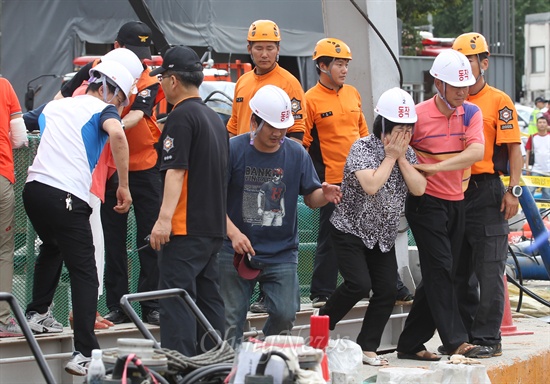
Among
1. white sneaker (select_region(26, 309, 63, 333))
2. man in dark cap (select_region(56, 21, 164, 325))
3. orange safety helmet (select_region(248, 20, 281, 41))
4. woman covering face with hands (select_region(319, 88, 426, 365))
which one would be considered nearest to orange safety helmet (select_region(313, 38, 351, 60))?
orange safety helmet (select_region(248, 20, 281, 41))

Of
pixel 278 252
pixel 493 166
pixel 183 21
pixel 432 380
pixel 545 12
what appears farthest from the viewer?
pixel 545 12

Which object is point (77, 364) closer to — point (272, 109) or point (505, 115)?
point (272, 109)

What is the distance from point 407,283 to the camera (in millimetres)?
9492

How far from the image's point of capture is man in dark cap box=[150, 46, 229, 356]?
6582 millimetres

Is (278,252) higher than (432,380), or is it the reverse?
(278,252)

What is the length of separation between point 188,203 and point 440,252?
2.16 meters

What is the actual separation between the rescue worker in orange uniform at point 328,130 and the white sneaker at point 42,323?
7.70 feet

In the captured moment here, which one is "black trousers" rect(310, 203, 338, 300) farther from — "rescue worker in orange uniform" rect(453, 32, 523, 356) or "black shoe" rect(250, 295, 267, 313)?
"rescue worker in orange uniform" rect(453, 32, 523, 356)

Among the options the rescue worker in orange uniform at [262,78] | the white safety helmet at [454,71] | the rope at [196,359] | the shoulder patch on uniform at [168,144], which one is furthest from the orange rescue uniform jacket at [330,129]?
the rope at [196,359]

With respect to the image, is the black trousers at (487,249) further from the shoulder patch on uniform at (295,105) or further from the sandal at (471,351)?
the shoulder patch on uniform at (295,105)

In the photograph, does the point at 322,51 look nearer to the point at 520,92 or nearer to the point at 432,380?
the point at 432,380

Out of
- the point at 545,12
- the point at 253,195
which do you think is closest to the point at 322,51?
the point at 253,195

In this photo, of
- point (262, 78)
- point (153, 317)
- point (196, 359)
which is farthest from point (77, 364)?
point (262, 78)

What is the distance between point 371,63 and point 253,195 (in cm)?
283
